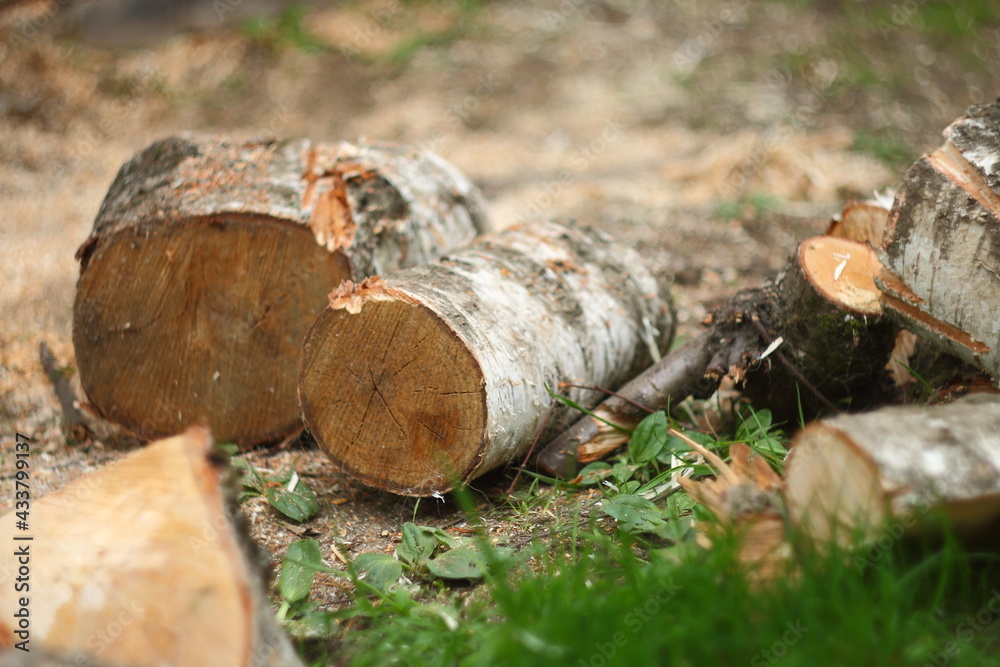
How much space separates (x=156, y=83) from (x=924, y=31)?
7.36 meters

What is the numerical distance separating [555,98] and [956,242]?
5584 mm

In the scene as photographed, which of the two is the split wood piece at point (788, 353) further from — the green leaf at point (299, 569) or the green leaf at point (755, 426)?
the green leaf at point (299, 569)

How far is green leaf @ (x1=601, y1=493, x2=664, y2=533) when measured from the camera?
1864 millimetres

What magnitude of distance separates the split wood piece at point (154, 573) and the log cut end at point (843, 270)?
1.64 m

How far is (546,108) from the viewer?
22.5 feet

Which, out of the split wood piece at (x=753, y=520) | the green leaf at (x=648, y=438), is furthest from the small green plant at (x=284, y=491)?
the split wood piece at (x=753, y=520)

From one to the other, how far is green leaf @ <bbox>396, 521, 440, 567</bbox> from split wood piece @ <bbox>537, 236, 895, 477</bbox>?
0.50 metres

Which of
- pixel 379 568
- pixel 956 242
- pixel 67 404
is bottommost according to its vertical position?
pixel 379 568

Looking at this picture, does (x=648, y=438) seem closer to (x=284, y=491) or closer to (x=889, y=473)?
(x=889, y=473)

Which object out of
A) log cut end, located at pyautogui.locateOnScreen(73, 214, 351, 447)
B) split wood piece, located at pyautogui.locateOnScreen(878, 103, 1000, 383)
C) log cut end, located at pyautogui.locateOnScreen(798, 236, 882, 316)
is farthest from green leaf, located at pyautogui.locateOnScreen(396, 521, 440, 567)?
split wood piece, located at pyautogui.locateOnScreen(878, 103, 1000, 383)

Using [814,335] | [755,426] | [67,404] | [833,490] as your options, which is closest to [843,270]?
[814,335]

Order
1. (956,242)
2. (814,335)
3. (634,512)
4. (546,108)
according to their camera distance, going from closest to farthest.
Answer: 1. (956,242)
2. (634,512)
3. (814,335)
4. (546,108)

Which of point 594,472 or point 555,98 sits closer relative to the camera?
point 594,472

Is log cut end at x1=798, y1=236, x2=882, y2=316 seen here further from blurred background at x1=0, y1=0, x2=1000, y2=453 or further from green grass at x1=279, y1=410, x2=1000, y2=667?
blurred background at x1=0, y1=0, x2=1000, y2=453
